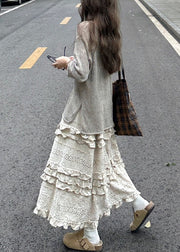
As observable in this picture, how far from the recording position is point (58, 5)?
18.8 meters

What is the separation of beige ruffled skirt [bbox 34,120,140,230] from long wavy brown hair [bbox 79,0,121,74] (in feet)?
1.66

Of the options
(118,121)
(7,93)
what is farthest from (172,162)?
(7,93)

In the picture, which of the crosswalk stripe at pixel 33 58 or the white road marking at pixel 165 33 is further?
the white road marking at pixel 165 33

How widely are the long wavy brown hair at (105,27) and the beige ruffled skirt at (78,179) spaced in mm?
507

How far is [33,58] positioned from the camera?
28.9 ft

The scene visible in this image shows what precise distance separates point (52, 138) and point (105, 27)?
2617mm

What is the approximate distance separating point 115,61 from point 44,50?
7.10m

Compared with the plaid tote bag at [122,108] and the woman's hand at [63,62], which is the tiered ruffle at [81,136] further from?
the woman's hand at [63,62]

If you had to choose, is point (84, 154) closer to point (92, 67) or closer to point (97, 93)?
point (97, 93)

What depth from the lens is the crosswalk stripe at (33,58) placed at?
26.9 ft

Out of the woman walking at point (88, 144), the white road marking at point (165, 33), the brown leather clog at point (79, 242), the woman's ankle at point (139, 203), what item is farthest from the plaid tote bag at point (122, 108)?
the white road marking at point (165, 33)

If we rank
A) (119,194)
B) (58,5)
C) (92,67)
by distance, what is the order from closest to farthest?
(92,67), (119,194), (58,5)

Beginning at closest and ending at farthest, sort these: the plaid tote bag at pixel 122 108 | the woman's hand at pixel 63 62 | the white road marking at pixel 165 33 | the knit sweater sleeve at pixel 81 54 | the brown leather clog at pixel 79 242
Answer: the knit sweater sleeve at pixel 81 54
the woman's hand at pixel 63 62
the plaid tote bag at pixel 122 108
the brown leather clog at pixel 79 242
the white road marking at pixel 165 33

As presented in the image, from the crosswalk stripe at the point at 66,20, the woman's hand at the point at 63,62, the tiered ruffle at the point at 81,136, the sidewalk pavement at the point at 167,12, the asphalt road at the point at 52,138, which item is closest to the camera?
the woman's hand at the point at 63,62
